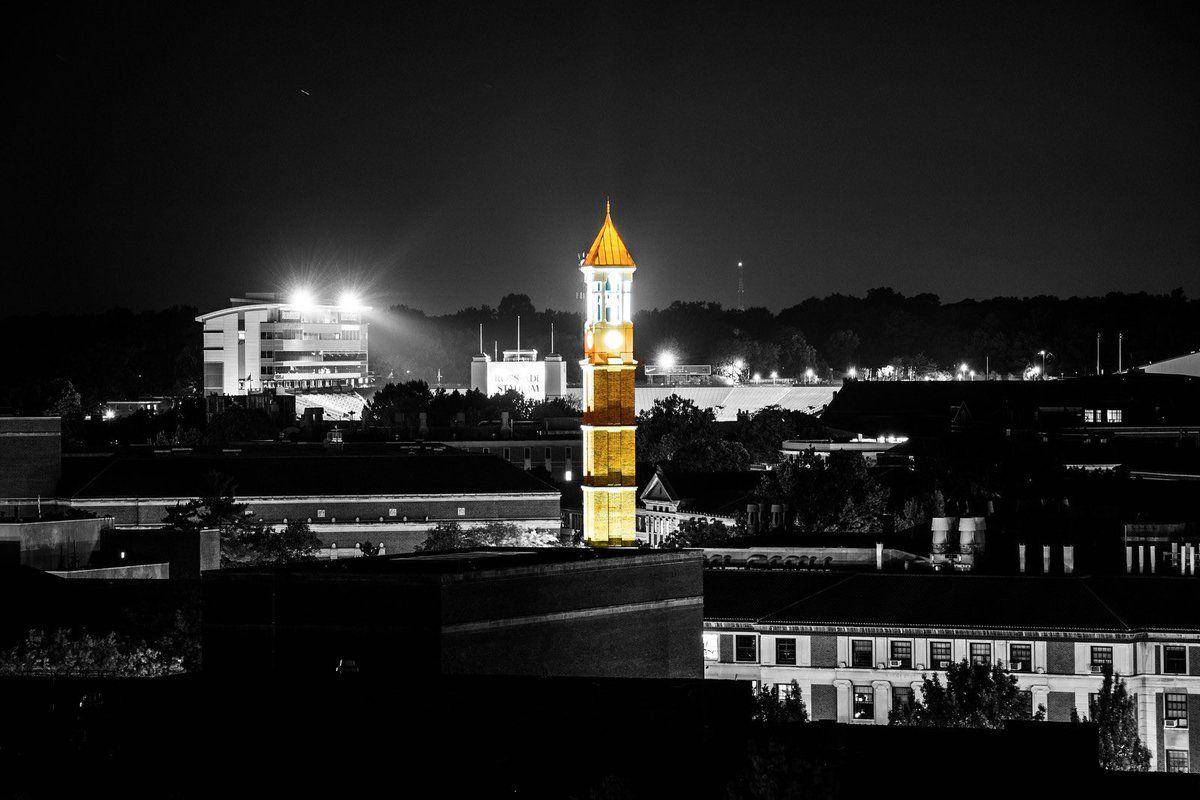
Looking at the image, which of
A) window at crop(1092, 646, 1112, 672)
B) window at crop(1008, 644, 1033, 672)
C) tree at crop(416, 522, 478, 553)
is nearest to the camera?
window at crop(1092, 646, 1112, 672)

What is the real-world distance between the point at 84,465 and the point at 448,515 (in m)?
15.8

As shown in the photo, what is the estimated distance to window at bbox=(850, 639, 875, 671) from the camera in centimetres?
5034

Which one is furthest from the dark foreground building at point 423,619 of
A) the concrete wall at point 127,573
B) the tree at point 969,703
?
the concrete wall at point 127,573

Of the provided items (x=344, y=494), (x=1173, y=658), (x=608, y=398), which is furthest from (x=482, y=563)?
(x=344, y=494)

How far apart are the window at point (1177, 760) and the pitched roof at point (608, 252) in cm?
2952

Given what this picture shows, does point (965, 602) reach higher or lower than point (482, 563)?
lower

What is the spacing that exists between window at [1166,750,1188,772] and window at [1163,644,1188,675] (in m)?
2.01

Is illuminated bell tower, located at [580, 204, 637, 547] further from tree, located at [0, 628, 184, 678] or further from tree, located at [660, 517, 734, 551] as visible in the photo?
tree, located at [0, 628, 184, 678]

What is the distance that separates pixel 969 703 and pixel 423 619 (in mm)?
15156

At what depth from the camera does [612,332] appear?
228 ft

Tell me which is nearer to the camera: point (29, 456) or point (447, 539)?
point (447, 539)

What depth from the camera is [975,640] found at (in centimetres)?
4962

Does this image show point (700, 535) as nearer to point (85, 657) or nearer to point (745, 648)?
point (745, 648)

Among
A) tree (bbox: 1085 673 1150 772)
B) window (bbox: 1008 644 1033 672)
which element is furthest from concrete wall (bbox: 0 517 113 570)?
tree (bbox: 1085 673 1150 772)
